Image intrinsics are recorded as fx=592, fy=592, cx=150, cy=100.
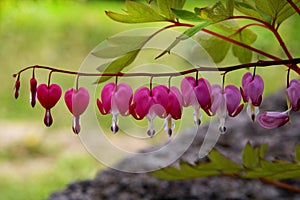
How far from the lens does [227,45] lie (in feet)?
2.96

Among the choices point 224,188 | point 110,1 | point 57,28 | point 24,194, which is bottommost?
point 24,194

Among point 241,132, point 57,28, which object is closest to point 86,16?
Result: point 57,28

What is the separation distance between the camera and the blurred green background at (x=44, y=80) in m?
2.90

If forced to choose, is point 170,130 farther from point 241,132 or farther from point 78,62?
point 78,62

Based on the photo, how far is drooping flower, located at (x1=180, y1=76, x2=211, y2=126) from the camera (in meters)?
0.70

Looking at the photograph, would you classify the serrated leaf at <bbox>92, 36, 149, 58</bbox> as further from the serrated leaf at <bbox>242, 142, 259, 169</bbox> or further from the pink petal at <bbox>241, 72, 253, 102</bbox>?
the serrated leaf at <bbox>242, 142, 259, 169</bbox>

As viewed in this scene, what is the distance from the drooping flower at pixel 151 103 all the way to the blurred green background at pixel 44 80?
1.28 meters

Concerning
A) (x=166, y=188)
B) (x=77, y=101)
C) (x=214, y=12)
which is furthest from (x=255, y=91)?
(x=166, y=188)

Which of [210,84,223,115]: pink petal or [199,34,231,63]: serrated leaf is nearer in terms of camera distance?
[210,84,223,115]: pink petal

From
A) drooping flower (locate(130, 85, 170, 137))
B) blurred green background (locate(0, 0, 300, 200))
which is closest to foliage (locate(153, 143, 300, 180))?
drooping flower (locate(130, 85, 170, 137))

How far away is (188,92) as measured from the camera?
27.8 inches

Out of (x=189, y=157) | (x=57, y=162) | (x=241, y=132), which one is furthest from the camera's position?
(x=57, y=162)

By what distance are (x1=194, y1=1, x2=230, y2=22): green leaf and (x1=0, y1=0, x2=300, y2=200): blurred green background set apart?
4.28ft

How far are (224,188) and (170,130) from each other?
27.4 inches
